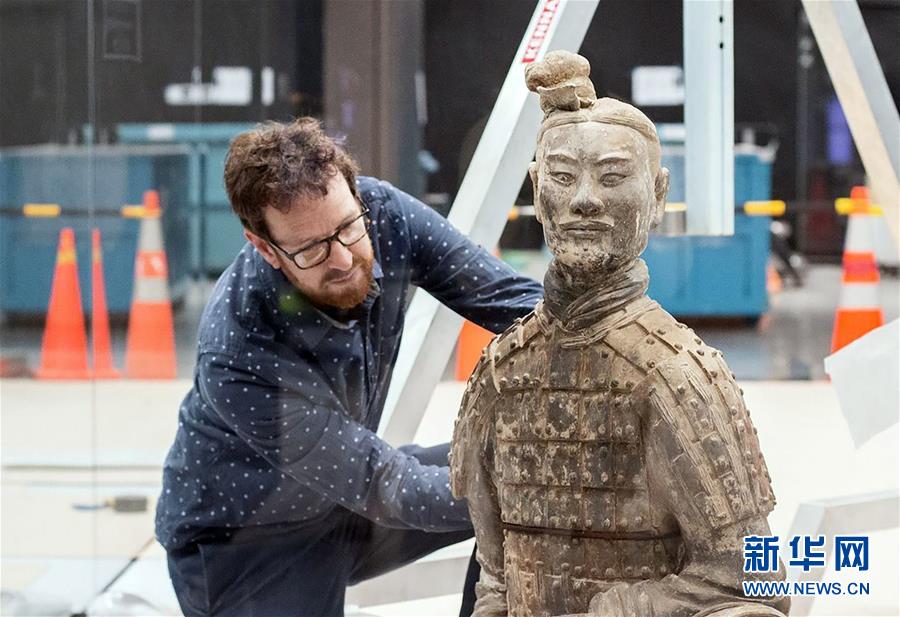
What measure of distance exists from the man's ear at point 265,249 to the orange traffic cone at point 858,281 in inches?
75.7

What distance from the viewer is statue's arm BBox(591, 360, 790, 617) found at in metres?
1.66

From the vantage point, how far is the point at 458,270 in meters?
2.58

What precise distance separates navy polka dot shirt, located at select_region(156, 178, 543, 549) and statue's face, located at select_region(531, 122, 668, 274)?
767 millimetres

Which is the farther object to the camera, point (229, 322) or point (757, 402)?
point (757, 402)

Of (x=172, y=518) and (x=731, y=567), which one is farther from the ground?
(x=731, y=567)

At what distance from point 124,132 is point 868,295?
254 cm

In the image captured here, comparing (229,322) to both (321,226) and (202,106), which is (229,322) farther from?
(202,106)

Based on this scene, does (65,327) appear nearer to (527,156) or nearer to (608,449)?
(527,156)

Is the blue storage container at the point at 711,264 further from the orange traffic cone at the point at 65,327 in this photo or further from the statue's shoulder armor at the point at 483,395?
the orange traffic cone at the point at 65,327

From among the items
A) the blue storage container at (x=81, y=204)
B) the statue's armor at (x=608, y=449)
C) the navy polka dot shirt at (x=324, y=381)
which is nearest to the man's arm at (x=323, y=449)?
the navy polka dot shirt at (x=324, y=381)

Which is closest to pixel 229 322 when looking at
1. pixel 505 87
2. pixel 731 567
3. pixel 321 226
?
pixel 321 226

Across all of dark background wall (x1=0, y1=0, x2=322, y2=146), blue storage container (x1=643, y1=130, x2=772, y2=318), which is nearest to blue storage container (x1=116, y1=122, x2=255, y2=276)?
dark background wall (x1=0, y1=0, x2=322, y2=146)

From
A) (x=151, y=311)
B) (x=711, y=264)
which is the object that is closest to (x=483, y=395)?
(x=711, y=264)

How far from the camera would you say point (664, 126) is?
2758 mm
